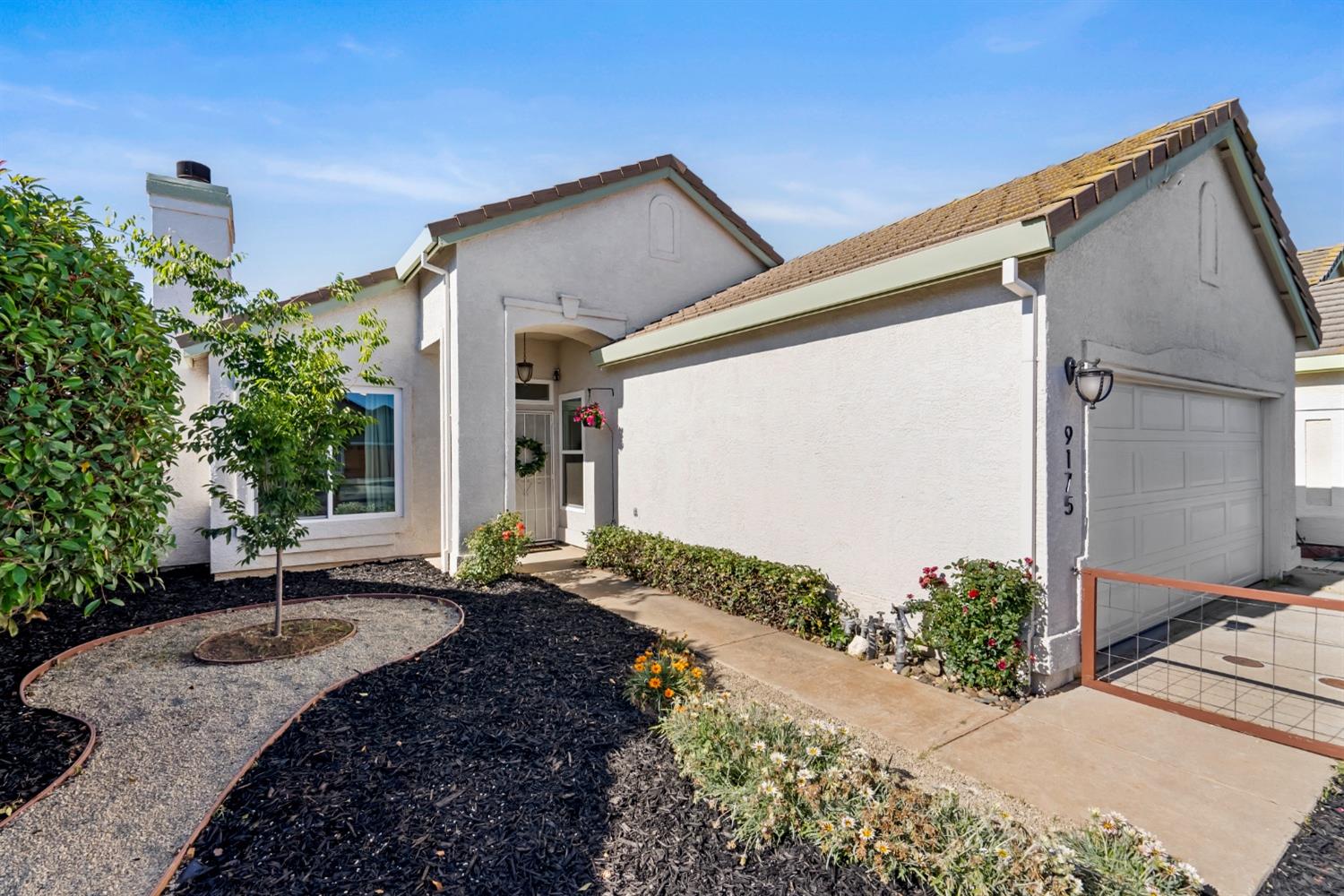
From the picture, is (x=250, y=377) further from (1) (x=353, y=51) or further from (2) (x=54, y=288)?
(1) (x=353, y=51)

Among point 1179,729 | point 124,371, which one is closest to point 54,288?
point 124,371

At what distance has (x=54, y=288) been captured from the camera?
276 cm

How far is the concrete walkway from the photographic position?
304 centimetres

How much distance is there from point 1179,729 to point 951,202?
6.42 m

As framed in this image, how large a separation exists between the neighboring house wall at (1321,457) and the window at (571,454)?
39.8 feet

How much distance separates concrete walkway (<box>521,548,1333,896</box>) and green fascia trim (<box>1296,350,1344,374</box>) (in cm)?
928

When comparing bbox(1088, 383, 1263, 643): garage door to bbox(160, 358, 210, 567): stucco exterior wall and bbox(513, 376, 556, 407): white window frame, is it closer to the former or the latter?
bbox(513, 376, 556, 407): white window frame

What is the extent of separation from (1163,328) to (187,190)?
485 inches

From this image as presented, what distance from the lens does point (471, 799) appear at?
3.17m

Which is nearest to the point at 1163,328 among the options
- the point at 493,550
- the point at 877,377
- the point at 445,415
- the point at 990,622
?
the point at 877,377

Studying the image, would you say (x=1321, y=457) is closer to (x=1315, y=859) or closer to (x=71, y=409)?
(x=1315, y=859)

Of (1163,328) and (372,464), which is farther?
(372,464)

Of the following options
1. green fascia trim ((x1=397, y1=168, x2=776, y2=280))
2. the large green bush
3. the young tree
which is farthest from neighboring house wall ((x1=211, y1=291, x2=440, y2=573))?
the large green bush

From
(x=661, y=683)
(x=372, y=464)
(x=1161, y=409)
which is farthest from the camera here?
(x=372, y=464)
